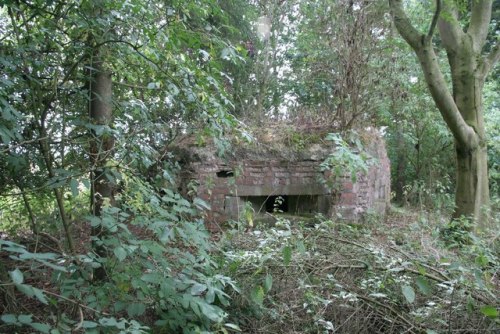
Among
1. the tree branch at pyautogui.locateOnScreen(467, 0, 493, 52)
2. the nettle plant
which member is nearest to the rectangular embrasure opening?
the nettle plant

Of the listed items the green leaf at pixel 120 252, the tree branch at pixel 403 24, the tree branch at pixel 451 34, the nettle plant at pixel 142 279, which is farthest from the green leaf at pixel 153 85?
the tree branch at pixel 451 34

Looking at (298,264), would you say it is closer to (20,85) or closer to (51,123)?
(51,123)

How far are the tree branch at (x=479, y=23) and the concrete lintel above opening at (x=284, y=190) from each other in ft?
11.4

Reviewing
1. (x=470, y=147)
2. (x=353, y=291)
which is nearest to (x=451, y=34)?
(x=470, y=147)

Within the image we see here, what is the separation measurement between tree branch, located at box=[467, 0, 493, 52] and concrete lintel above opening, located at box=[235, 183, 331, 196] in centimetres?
346

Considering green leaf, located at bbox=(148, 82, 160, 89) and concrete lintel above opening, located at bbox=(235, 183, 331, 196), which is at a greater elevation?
green leaf, located at bbox=(148, 82, 160, 89)

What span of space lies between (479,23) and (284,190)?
428 centimetres

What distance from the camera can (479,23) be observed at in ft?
21.9

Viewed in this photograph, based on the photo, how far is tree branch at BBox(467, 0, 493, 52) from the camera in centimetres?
663

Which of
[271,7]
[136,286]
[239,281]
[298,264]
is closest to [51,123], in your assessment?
[136,286]

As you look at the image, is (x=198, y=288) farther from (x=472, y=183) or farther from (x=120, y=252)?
(x=472, y=183)

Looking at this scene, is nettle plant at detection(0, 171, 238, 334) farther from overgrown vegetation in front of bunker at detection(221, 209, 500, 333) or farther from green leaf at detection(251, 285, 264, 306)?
overgrown vegetation in front of bunker at detection(221, 209, 500, 333)

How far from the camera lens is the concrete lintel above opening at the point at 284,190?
6020 millimetres

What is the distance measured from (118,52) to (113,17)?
0.33m
